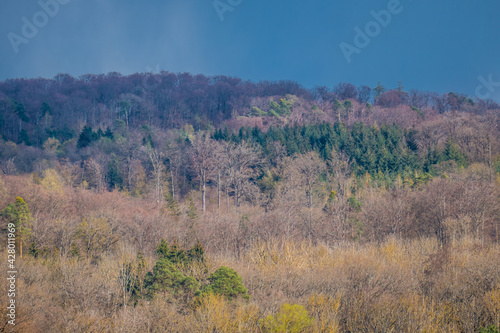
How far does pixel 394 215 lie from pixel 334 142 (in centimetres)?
1878

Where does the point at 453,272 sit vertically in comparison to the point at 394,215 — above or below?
below

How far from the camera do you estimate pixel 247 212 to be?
1580 inches

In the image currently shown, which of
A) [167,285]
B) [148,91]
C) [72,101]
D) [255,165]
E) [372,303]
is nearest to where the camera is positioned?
[372,303]

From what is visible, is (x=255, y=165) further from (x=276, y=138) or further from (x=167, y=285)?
(x=167, y=285)

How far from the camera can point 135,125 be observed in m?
70.3

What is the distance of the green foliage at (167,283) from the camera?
1880 cm

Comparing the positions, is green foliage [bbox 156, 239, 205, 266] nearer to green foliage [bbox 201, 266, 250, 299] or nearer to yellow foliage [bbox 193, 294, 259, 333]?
green foliage [bbox 201, 266, 250, 299]

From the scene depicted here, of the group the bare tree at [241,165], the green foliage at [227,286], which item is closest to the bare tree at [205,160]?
the bare tree at [241,165]

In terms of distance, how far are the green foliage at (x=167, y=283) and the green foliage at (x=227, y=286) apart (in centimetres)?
172

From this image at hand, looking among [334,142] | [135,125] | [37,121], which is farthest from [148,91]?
[334,142]

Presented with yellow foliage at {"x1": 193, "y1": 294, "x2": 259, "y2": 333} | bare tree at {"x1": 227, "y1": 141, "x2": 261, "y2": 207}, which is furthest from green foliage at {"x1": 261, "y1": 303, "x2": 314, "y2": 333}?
bare tree at {"x1": 227, "y1": 141, "x2": 261, "y2": 207}

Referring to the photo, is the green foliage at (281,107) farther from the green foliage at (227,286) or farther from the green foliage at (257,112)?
the green foliage at (227,286)

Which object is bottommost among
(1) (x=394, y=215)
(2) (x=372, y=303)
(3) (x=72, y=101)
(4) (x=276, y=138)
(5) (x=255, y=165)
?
(2) (x=372, y=303)

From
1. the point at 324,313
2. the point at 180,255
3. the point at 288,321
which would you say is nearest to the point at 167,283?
→ the point at 180,255
